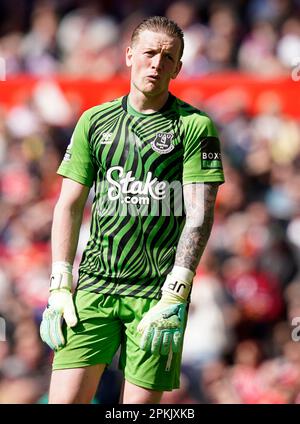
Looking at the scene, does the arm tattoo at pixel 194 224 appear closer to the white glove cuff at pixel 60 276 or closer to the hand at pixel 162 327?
the hand at pixel 162 327

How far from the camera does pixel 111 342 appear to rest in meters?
5.74

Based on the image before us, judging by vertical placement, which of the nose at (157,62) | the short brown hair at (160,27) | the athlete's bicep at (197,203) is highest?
the short brown hair at (160,27)

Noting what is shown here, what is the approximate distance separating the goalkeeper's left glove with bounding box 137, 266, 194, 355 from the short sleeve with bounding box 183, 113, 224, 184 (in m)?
0.50

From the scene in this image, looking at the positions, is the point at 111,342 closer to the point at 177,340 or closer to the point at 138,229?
the point at 177,340

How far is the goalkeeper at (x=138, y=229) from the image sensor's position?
5.64 metres

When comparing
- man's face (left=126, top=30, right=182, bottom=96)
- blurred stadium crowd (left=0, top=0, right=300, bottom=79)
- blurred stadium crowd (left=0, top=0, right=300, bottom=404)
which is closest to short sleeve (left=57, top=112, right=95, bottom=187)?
man's face (left=126, top=30, right=182, bottom=96)

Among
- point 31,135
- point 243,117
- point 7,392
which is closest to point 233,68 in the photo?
point 243,117

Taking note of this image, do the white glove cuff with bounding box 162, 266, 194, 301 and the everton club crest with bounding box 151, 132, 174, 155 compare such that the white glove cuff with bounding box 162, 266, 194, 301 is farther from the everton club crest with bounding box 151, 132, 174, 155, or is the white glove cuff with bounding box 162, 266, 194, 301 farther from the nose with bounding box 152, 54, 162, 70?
the nose with bounding box 152, 54, 162, 70

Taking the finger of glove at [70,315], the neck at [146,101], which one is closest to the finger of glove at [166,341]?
the finger of glove at [70,315]

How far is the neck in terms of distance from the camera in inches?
226

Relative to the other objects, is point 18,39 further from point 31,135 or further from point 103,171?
point 103,171

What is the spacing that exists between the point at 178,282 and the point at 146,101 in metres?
0.99

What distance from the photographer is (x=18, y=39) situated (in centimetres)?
1384

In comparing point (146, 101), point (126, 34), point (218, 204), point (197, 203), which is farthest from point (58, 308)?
point (126, 34)
